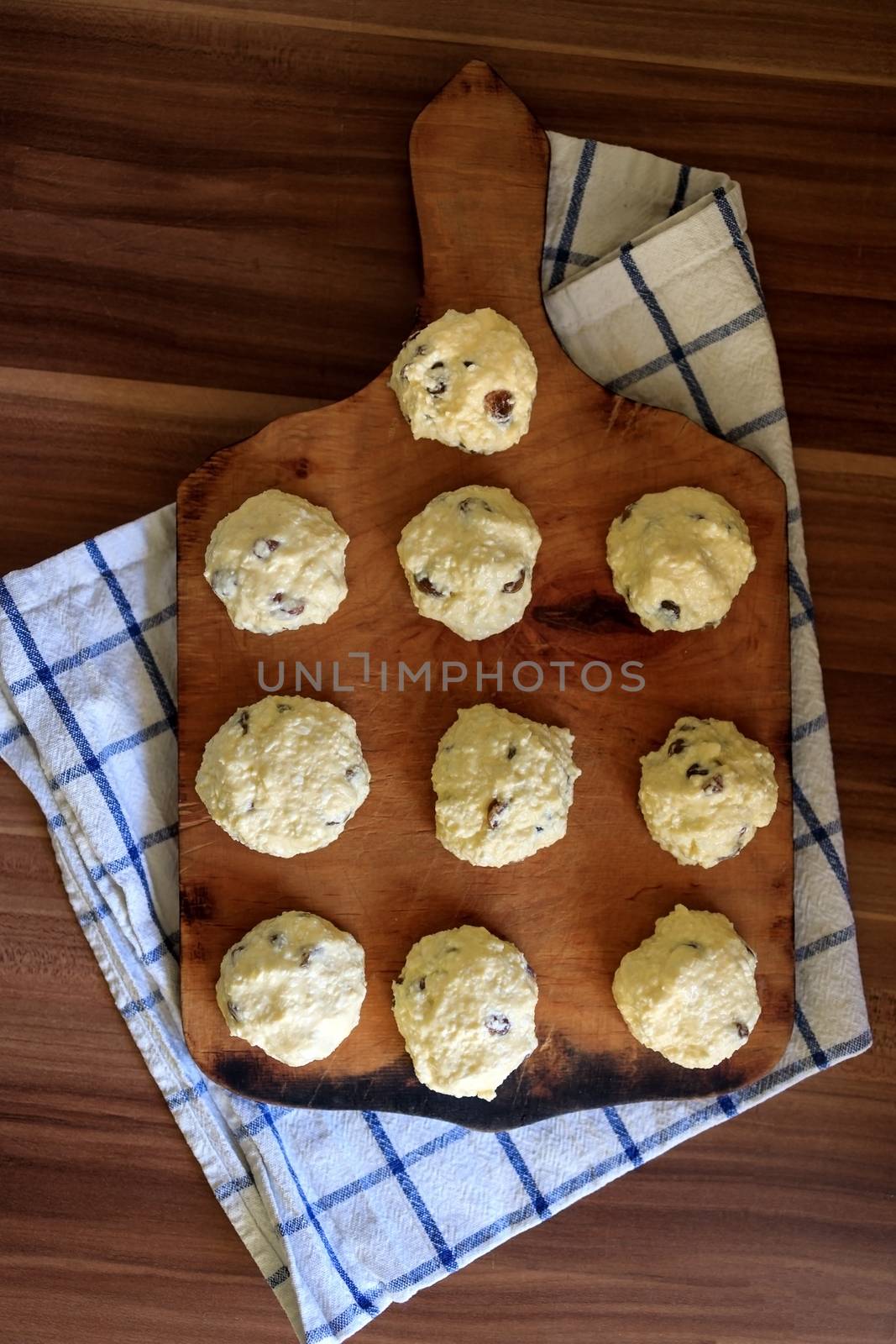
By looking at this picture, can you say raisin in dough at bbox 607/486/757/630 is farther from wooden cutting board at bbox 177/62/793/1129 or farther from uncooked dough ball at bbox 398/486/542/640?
uncooked dough ball at bbox 398/486/542/640

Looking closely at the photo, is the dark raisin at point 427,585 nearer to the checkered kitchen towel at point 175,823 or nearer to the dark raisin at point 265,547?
the dark raisin at point 265,547

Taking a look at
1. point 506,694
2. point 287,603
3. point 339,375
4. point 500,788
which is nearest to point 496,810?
point 500,788

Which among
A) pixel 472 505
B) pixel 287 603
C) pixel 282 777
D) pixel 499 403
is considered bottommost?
pixel 282 777

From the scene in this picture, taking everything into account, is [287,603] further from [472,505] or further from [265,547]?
[472,505]

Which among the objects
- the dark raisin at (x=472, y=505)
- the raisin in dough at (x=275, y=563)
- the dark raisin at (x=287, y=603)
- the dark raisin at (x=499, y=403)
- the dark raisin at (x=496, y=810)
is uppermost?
the dark raisin at (x=499, y=403)

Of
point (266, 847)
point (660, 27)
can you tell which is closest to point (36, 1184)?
point (266, 847)

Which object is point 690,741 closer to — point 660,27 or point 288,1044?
point 288,1044

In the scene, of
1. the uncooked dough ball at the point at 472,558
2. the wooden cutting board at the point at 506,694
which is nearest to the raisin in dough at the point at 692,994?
the wooden cutting board at the point at 506,694
